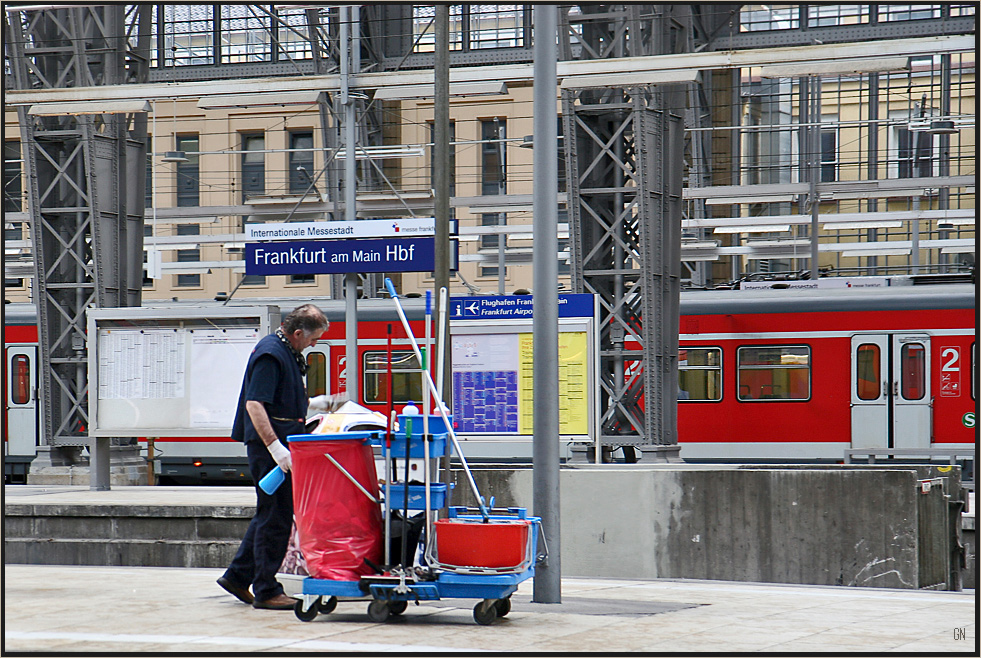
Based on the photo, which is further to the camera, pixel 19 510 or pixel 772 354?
pixel 772 354

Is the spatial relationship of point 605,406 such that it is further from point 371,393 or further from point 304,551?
point 304,551

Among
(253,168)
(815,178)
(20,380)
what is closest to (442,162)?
(20,380)

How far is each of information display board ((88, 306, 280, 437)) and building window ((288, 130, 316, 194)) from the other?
27.4 metres

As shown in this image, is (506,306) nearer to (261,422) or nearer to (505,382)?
(505,382)

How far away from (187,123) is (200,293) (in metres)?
5.92

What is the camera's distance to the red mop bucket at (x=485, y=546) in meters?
6.77

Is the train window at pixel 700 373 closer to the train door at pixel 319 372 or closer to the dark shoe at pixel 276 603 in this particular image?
the train door at pixel 319 372

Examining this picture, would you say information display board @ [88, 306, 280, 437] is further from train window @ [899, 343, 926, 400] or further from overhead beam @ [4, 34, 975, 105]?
train window @ [899, 343, 926, 400]

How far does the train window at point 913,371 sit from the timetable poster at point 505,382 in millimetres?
6787

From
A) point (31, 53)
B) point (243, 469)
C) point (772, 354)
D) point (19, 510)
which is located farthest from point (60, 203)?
point (772, 354)

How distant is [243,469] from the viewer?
20344mm

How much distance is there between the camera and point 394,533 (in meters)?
6.99

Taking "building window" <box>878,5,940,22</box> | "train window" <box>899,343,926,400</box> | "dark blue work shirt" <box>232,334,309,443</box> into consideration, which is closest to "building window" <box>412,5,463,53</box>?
"building window" <box>878,5,940,22</box>

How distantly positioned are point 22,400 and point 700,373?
11.8m
